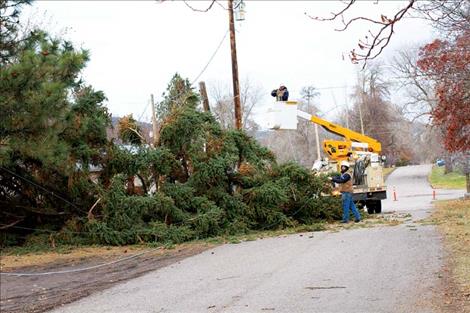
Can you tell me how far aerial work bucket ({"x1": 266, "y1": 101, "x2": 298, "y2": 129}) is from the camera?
19.8m

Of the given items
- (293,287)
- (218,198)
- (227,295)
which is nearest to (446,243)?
(293,287)

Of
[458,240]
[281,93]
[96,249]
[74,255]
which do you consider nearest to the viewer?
[458,240]

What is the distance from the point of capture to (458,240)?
12.5 m

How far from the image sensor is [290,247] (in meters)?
13.8

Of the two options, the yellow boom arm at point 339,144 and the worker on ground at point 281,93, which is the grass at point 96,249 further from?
the yellow boom arm at point 339,144

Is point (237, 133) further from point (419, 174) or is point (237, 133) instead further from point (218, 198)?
point (419, 174)

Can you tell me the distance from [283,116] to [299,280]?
35.2ft

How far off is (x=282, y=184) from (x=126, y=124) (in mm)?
4888

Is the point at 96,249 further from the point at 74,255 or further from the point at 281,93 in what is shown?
the point at 281,93

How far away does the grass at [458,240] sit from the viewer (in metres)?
8.75

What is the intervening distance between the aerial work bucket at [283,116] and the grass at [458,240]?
5.24m

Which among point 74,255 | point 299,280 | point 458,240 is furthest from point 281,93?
point 299,280

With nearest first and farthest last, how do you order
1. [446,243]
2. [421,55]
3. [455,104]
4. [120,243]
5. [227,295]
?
1. [227,295]
2. [446,243]
3. [120,243]
4. [455,104]
5. [421,55]

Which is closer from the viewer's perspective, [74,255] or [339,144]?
[74,255]
